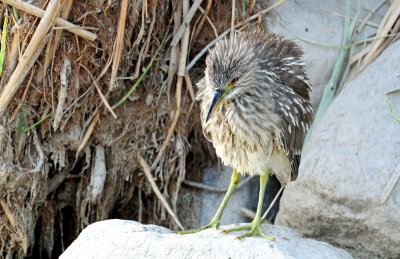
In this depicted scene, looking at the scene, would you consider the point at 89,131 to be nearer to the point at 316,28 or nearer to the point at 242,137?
the point at 242,137

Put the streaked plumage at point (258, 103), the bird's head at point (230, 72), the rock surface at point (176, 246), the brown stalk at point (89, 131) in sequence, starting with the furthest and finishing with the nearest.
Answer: the brown stalk at point (89, 131) → the streaked plumage at point (258, 103) → the bird's head at point (230, 72) → the rock surface at point (176, 246)

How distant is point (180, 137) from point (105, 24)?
3.72 ft

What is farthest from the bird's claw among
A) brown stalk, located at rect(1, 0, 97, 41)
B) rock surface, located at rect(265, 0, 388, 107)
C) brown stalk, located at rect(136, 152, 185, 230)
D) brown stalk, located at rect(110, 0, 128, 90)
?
brown stalk, located at rect(1, 0, 97, 41)

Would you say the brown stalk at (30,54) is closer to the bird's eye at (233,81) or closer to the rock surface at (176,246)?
the rock surface at (176,246)

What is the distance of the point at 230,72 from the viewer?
3.35 m

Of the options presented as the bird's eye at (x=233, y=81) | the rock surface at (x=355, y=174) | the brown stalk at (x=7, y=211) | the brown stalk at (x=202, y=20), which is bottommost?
the brown stalk at (x=7, y=211)

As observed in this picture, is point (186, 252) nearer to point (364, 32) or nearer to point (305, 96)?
point (305, 96)

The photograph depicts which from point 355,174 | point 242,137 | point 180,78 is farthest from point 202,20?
point 355,174

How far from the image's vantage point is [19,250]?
14.5 ft

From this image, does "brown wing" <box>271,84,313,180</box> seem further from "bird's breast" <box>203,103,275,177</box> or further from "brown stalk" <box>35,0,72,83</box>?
"brown stalk" <box>35,0,72,83</box>

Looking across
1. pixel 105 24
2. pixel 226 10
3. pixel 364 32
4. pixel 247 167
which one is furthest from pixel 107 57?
pixel 364 32

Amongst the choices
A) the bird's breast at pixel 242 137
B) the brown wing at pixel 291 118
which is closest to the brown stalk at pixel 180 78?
the bird's breast at pixel 242 137

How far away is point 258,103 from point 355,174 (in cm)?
99

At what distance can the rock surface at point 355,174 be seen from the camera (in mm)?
3877
